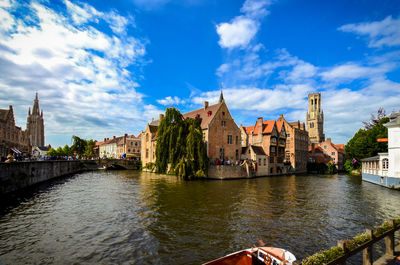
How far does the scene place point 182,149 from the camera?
39.8 m

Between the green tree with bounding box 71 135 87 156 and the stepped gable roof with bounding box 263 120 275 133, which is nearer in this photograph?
the stepped gable roof with bounding box 263 120 275 133

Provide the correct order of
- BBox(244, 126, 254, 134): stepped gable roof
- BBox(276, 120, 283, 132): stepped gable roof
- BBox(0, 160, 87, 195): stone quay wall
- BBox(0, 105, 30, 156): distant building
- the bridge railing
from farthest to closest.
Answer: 1. BBox(244, 126, 254, 134): stepped gable roof
2. BBox(276, 120, 283, 132): stepped gable roof
3. BBox(0, 105, 30, 156): distant building
4. BBox(0, 160, 87, 195): stone quay wall
5. the bridge railing

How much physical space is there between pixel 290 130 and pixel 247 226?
57.1 m

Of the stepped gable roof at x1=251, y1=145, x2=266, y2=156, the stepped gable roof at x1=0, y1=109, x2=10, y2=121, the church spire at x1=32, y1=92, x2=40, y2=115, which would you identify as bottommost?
the stepped gable roof at x1=251, y1=145, x2=266, y2=156

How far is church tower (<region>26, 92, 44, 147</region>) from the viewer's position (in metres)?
142

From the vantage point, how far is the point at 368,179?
42625mm

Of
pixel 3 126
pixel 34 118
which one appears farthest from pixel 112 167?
pixel 34 118

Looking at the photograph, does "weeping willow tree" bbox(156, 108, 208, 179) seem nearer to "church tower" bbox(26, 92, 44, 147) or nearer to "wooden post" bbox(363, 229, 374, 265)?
"wooden post" bbox(363, 229, 374, 265)

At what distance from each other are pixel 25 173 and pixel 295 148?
62814 millimetres

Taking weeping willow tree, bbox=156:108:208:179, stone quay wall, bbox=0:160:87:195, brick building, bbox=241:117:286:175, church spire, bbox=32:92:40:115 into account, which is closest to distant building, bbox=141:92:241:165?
weeping willow tree, bbox=156:108:208:179

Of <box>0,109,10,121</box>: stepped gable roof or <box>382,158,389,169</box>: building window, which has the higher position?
<box>0,109,10,121</box>: stepped gable roof

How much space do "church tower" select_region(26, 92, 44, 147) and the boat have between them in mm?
170740

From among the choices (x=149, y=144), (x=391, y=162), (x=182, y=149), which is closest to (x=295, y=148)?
(x=391, y=162)

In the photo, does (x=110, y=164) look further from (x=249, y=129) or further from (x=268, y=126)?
(x=268, y=126)
